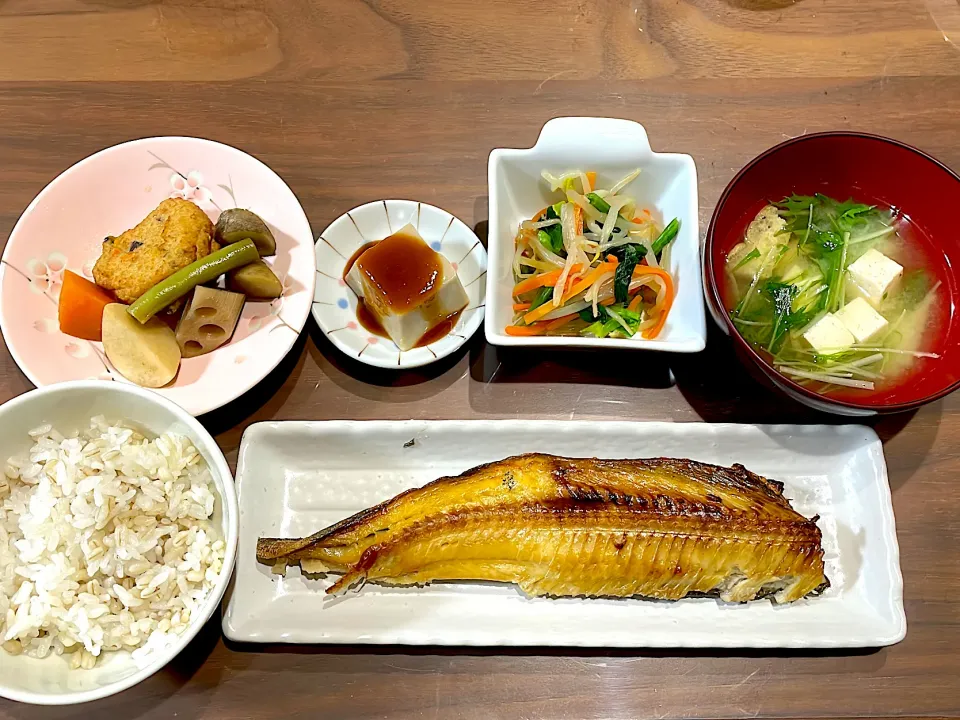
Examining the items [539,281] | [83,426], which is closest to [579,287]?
[539,281]

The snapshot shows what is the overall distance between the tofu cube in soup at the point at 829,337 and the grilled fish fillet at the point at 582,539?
45 cm

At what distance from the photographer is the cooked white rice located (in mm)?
1626

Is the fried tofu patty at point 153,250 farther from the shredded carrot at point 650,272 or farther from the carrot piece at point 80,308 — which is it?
the shredded carrot at point 650,272

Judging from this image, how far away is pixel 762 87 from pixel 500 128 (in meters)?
0.94

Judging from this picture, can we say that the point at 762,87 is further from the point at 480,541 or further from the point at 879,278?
the point at 480,541

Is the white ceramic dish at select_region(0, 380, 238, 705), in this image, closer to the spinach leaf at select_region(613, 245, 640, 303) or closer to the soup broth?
the spinach leaf at select_region(613, 245, 640, 303)

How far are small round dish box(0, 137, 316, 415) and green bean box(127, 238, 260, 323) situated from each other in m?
0.12

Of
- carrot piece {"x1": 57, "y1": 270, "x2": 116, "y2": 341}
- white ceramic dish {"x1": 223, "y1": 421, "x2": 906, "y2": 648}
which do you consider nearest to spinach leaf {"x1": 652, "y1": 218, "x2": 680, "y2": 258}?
white ceramic dish {"x1": 223, "y1": 421, "x2": 906, "y2": 648}

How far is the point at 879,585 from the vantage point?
1901mm

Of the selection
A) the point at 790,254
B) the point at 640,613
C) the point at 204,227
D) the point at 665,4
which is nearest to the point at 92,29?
the point at 204,227

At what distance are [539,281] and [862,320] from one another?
91cm

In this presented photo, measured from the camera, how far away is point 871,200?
83.4 inches

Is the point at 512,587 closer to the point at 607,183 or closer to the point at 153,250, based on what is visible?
the point at 607,183

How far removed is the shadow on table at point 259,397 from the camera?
2.08 metres
